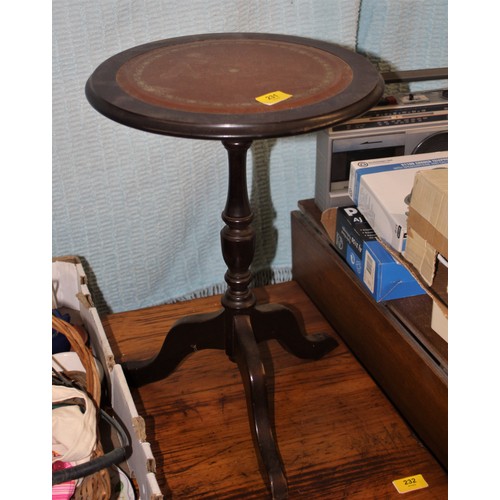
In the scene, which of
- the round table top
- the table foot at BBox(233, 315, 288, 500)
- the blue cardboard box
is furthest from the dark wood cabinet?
the round table top

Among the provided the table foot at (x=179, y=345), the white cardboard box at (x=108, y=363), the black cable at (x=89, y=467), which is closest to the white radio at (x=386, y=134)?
the table foot at (x=179, y=345)

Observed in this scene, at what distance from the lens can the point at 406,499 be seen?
3.24 ft

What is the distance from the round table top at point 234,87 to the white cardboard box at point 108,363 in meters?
0.40

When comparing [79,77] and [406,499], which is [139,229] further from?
[406,499]

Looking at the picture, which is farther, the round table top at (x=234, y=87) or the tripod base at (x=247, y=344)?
the tripod base at (x=247, y=344)

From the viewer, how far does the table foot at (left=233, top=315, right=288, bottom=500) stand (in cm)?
98

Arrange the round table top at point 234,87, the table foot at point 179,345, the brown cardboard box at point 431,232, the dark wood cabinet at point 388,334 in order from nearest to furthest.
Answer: the round table top at point 234,87 < the brown cardboard box at point 431,232 < the dark wood cabinet at point 388,334 < the table foot at point 179,345

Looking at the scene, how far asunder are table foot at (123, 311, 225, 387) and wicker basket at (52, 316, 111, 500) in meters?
0.10

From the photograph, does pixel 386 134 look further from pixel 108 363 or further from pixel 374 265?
pixel 108 363

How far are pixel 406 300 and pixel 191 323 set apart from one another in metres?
0.35

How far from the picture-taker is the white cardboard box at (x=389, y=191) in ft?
Answer: 3.45

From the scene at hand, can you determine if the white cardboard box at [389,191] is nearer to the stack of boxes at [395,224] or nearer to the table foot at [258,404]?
the stack of boxes at [395,224]

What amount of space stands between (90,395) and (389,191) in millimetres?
556

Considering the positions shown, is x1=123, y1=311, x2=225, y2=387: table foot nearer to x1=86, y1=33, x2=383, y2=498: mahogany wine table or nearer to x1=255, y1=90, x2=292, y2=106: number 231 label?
x1=86, y1=33, x2=383, y2=498: mahogany wine table
